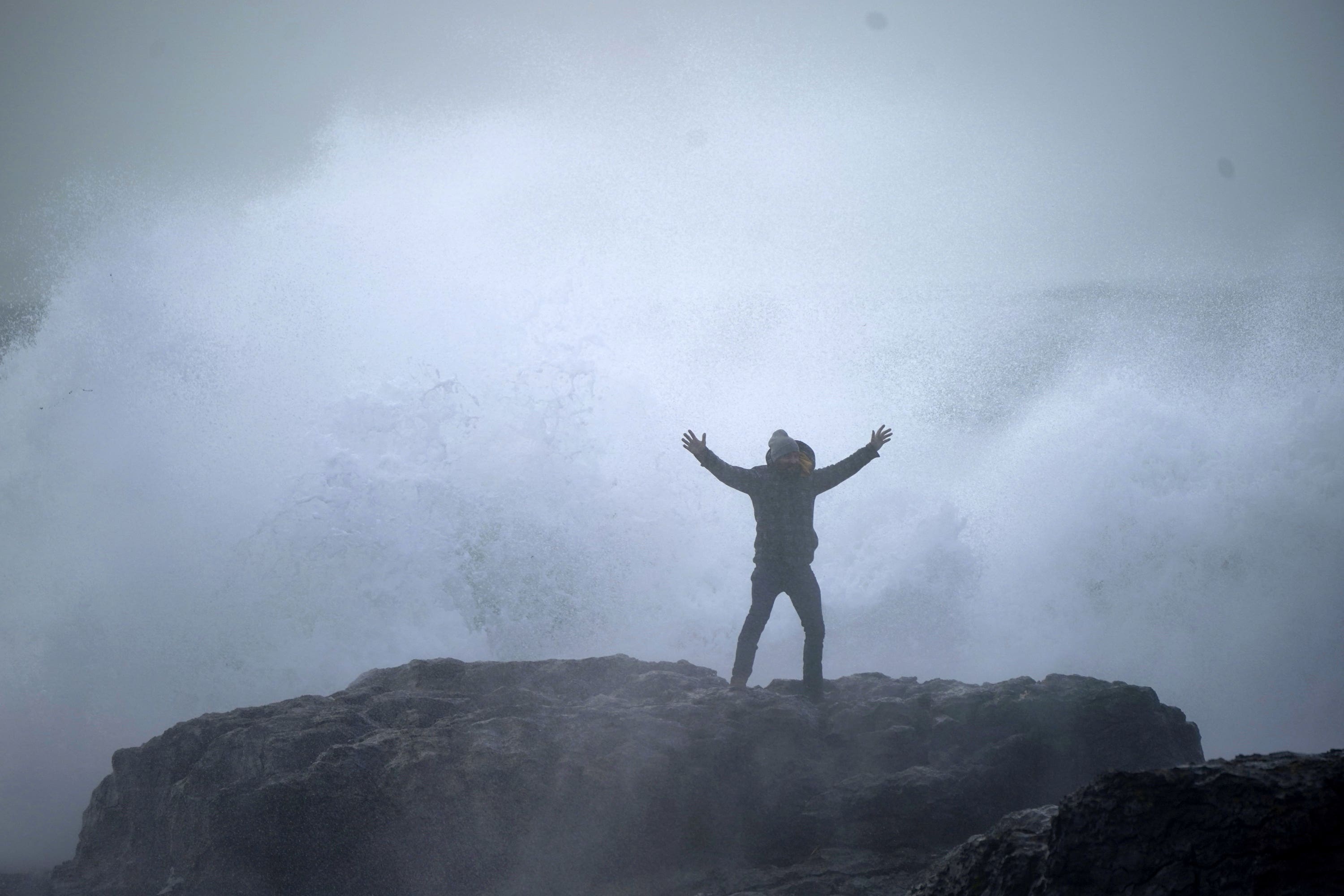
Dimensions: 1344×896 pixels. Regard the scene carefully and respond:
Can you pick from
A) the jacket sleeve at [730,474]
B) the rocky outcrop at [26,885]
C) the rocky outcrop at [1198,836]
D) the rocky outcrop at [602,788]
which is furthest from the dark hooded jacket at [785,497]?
the rocky outcrop at [26,885]

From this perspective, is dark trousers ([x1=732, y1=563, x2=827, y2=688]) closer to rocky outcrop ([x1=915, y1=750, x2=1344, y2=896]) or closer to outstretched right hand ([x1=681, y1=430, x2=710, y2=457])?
outstretched right hand ([x1=681, y1=430, x2=710, y2=457])

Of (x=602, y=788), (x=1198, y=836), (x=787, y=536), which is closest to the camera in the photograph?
(x=1198, y=836)

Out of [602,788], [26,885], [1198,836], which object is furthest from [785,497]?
[26,885]

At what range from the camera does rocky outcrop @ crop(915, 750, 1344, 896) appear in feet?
8.73

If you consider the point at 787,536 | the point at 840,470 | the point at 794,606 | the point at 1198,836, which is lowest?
the point at 1198,836

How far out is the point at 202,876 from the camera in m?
Result: 5.32

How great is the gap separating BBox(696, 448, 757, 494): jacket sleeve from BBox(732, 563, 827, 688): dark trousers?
589 millimetres

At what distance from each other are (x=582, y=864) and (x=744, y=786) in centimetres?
108

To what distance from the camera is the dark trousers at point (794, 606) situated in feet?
21.3

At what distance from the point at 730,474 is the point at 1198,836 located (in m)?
4.14

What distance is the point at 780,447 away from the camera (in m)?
6.57

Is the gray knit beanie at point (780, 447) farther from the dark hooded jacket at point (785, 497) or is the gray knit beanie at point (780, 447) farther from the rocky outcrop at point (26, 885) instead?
the rocky outcrop at point (26, 885)

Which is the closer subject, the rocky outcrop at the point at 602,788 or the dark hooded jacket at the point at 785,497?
the rocky outcrop at the point at 602,788

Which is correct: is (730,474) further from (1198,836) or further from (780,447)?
(1198,836)
